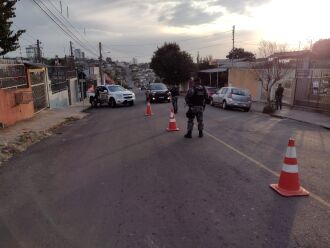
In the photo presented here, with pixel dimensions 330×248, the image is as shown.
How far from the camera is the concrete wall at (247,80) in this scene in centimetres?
3497

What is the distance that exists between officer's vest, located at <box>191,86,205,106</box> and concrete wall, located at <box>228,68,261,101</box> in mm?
23865

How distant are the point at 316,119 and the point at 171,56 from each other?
152 ft

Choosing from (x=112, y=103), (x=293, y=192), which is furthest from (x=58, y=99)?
(x=293, y=192)

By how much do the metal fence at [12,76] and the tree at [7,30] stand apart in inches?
99.3

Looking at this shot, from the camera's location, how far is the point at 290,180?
5.82 meters

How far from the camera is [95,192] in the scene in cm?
604

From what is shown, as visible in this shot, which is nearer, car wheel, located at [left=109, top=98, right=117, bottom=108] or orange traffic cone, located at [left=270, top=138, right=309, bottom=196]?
orange traffic cone, located at [left=270, top=138, right=309, bottom=196]

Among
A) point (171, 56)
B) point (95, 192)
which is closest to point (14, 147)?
point (95, 192)

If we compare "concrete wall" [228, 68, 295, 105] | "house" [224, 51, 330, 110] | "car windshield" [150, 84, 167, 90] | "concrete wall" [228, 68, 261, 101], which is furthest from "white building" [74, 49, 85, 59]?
"house" [224, 51, 330, 110]

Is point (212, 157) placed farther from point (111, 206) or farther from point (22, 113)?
point (22, 113)

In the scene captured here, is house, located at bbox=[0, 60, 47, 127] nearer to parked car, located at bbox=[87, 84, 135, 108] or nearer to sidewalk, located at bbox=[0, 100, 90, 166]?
sidewalk, located at bbox=[0, 100, 90, 166]

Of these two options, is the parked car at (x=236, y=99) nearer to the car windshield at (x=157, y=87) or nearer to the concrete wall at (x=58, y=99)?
the car windshield at (x=157, y=87)

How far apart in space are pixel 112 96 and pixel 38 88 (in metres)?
7.27

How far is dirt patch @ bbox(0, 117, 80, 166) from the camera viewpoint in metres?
9.70
